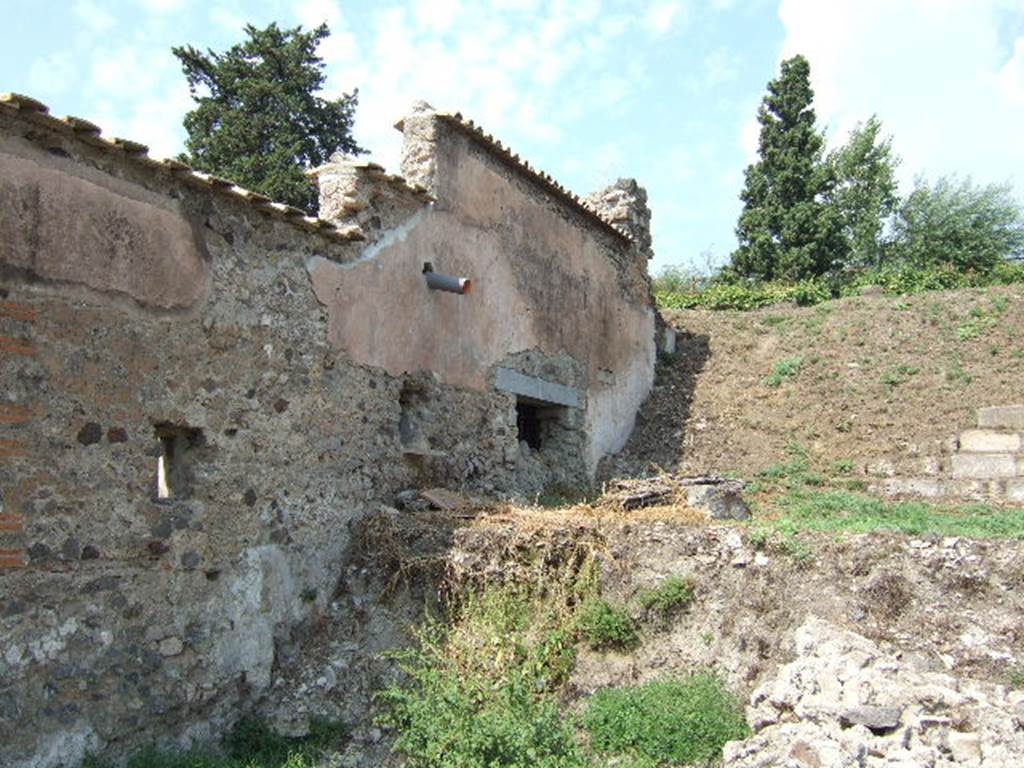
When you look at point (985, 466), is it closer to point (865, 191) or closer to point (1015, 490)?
point (1015, 490)

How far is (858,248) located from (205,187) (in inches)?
1279

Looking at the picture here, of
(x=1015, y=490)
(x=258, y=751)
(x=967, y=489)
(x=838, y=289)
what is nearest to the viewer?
(x=258, y=751)

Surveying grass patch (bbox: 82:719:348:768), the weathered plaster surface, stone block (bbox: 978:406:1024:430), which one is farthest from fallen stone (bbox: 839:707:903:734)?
stone block (bbox: 978:406:1024:430)

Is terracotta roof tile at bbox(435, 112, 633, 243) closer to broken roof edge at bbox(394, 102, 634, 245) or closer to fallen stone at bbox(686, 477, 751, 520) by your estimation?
broken roof edge at bbox(394, 102, 634, 245)

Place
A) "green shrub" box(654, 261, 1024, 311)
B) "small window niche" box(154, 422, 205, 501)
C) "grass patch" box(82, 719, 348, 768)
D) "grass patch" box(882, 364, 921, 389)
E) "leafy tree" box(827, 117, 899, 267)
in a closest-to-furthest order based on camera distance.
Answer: "grass patch" box(82, 719, 348, 768) < "small window niche" box(154, 422, 205, 501) < "grass patch" box(882, 364, 921, 389) < "green shrub" box(654, 261, 1024, 311) < "leafy tree" box(827, 117, 899, 267)

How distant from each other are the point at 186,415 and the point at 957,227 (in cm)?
3290

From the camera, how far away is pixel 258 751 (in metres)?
6.84

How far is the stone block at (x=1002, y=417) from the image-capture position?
41.8 feet

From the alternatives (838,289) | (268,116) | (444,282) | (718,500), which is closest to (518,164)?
(444,282)

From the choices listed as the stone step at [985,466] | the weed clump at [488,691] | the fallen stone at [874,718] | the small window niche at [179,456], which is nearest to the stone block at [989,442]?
the stone step at [985,466]

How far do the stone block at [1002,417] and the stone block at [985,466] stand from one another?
0.61 meters

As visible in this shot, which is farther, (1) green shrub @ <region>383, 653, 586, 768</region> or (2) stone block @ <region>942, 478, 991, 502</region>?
(2) stone block @ <region>942, 478, 991, 502</region>

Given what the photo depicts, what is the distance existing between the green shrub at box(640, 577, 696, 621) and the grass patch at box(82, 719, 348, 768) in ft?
8.16

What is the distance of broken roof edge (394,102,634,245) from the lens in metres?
10.3
